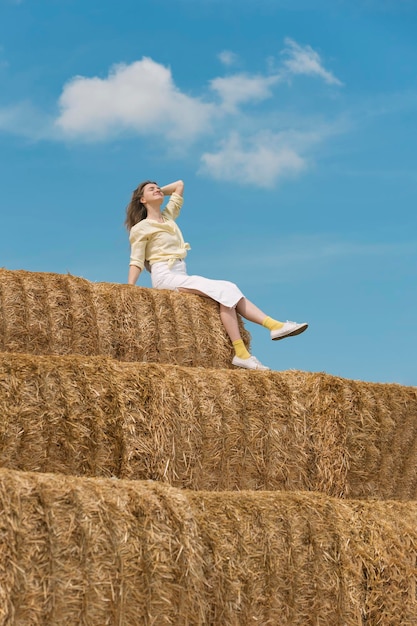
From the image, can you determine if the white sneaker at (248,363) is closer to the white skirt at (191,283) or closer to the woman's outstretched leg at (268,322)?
the woman's outstretched leg at (268,322)

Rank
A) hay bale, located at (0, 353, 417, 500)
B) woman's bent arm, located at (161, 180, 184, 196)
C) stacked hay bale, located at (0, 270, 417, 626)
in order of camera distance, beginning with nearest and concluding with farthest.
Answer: stacked hay bale, located at (0, 270, 417, 626), hay bale, located at (0, 353, 417, 500), woman's bent arm, located at (161, 180, 184, 196)

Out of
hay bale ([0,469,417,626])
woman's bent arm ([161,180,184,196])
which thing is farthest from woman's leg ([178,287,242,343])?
hay bale ([0,469,417,626])

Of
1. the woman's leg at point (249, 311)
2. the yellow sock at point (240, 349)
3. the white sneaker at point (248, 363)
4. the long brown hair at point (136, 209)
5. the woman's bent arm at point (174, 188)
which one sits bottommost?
the white sneaker at point (248, 363)

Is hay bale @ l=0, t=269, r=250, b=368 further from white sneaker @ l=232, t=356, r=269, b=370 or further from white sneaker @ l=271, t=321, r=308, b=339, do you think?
white sneaker @ l=271, t=321, r=308, b=339

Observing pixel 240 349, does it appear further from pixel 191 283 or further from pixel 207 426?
pixel 207 426

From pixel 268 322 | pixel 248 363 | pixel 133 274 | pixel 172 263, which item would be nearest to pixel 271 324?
pixel 268 322

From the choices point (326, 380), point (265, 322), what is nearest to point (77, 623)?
point (326, 380)

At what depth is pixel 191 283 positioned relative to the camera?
6.93 meters

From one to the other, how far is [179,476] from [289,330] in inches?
85.6

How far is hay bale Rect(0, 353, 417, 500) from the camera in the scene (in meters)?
4.36

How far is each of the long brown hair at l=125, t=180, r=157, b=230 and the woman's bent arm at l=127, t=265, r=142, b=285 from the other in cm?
53

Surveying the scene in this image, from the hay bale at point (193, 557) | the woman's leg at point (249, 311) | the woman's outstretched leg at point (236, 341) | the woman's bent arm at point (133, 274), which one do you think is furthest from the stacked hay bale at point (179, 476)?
the woman's bent arm at point (133, 274)

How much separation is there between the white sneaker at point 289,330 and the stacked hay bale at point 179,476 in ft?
1.42

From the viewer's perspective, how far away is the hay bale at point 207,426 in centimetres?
436
